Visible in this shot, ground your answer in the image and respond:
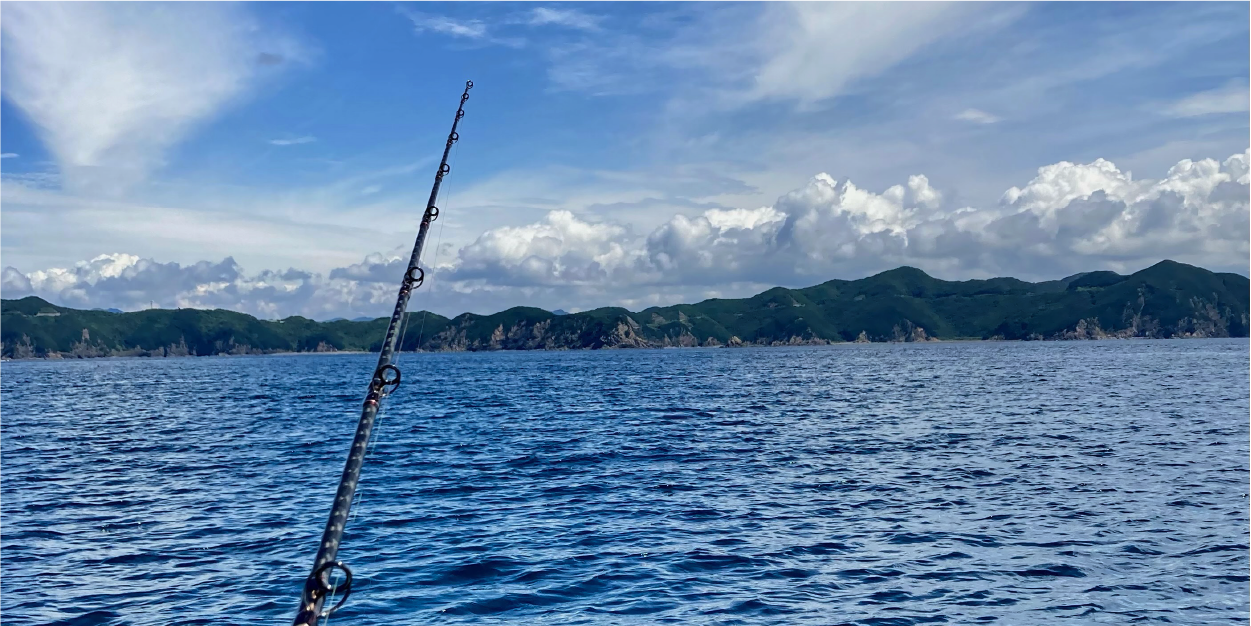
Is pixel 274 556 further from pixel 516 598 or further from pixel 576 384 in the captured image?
pixel 576 384

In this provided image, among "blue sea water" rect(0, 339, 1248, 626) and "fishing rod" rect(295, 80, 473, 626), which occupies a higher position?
"fishing rod" rect(295, 80, 473, 626)

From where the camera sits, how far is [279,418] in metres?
69.4

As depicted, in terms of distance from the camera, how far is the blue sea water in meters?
18.5

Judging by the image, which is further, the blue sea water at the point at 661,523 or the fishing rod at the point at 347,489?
the blue sea water at the point at 661,523

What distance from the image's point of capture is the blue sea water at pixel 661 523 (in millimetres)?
18500

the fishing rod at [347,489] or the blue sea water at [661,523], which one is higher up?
the fishing rod at [347,489]

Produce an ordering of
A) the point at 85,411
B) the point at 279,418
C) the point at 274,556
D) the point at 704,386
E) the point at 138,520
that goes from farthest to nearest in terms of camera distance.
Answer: the point at 704,386 < the point at 85,411 < the point at 279,418 < the point at 138,520 < the point at 274,556

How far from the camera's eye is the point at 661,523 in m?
26.3

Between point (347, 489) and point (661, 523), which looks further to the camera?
point (661, 523)

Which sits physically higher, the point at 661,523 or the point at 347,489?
the point at 347,489

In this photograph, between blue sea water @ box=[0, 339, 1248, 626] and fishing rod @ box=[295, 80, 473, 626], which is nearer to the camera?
fishing rod @ box=[295, 80, 473, 626]

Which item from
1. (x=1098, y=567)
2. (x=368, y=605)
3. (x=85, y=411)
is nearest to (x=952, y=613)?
(x=1098, y=567)

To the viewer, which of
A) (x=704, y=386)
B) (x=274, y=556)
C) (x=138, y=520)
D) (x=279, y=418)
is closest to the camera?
(x=274, y=556)

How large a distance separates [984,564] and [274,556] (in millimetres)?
19122
